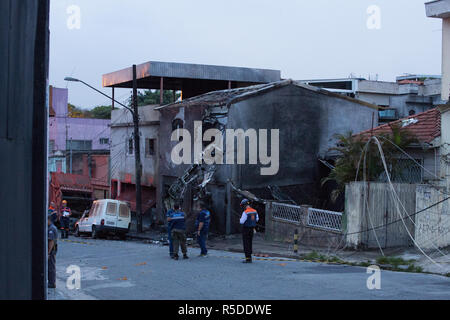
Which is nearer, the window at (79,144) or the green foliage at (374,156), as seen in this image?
the green foliage at (374,156)

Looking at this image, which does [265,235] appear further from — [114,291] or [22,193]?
[22,193]

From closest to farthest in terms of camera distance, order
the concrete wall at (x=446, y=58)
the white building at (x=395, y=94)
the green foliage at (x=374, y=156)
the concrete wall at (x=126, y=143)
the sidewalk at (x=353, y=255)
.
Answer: the sidewalk at (x=353, y=255) < the concrete wall at (x=446, y=58) < the green foliage at (x=374, y=156) < the concrete wall at (x=126, y=143) < the white building at (x=395, y=94)

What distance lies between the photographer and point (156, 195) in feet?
106

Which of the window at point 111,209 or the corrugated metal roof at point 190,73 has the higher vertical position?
the corrugated metal roof at point 190,73

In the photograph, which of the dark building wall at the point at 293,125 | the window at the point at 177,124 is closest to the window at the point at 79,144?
the window at the point at 177,124

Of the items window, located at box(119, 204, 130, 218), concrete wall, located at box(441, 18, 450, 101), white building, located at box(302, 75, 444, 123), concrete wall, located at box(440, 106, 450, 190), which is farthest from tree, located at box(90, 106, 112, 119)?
concrete wall, located at box(440, 106, 450, 190)

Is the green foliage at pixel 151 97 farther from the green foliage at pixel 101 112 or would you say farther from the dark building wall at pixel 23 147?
the dark building wall at pixel 23 147

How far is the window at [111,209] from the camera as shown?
27.4 meters

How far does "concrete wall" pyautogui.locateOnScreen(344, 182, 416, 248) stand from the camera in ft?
56.2

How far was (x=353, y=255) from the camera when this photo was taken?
1673cm

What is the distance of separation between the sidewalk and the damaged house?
284cm
